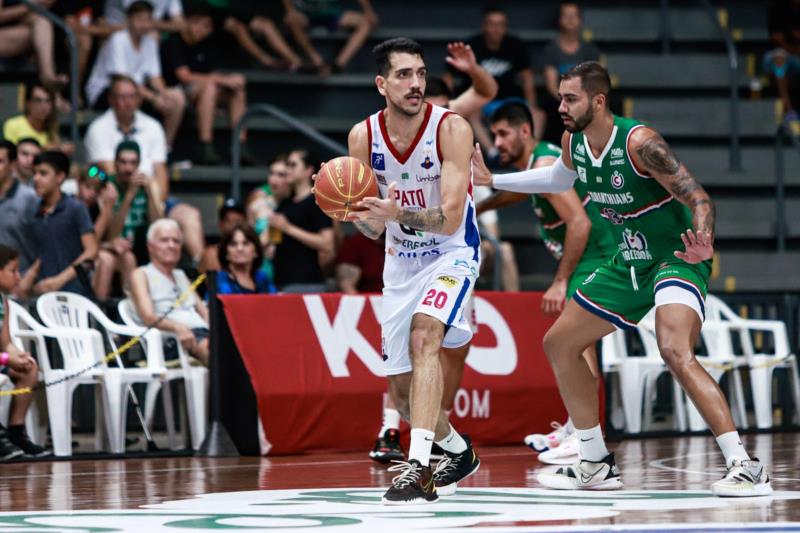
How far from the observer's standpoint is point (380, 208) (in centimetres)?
696

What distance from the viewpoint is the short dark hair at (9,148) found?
12310mm

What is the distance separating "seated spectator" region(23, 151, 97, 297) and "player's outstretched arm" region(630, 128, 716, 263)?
602cm

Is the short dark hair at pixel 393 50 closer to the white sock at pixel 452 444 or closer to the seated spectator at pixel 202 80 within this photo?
the white sock at pixel 452 444

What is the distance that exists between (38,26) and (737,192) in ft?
27.1

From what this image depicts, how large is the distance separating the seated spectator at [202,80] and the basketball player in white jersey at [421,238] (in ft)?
26.5

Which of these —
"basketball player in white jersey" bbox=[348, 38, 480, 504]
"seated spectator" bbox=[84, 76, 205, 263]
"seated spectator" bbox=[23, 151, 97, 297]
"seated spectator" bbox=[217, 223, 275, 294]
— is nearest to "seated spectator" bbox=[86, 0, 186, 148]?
"seated spectator" bbox=[84, 76, 205, 263]

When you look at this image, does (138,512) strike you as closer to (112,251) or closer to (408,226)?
(408,226)

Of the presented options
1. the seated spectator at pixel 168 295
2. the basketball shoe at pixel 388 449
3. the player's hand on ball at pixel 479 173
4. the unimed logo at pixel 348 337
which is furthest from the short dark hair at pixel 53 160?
→ the player's hand on ball at pixel 479 173

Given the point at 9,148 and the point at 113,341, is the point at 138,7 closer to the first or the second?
the point at 9,148

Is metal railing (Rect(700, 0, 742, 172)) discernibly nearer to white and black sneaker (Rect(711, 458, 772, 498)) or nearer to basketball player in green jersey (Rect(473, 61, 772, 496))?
basketball player in green jersey (Rect(473, 61, 772, 496))

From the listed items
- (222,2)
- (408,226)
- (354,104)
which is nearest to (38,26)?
(222,2)

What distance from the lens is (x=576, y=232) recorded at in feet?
32.3

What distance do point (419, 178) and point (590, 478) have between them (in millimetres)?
1914

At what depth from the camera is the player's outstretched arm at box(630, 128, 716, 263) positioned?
721cm
